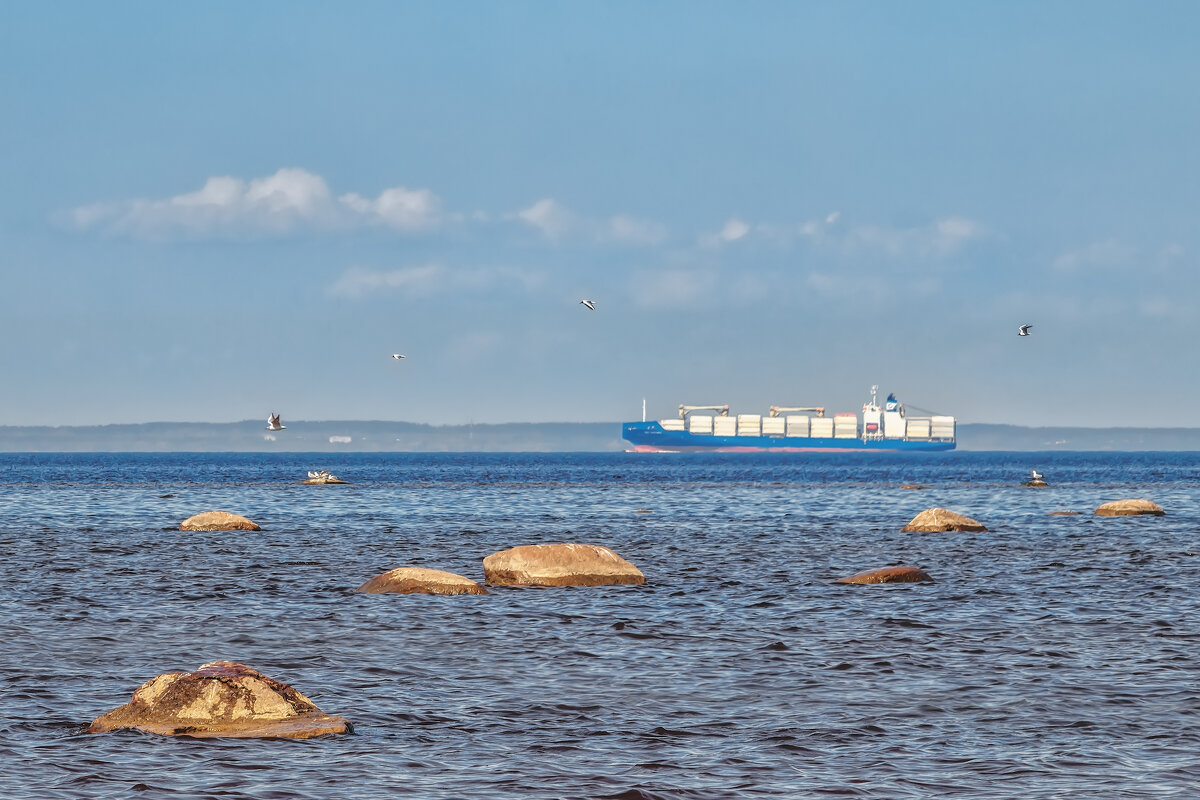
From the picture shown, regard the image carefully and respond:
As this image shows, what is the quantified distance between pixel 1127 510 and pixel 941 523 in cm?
1301

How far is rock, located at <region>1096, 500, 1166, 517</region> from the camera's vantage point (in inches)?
2186

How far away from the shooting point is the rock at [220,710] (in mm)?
13555

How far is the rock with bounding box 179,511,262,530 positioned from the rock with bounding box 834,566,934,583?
1036 inches

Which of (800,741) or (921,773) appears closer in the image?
(921,773)

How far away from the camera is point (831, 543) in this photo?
41.8m

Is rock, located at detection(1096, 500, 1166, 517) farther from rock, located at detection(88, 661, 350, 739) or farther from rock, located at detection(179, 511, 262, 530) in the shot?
rock, located at detection(88, 661, 350, 739)

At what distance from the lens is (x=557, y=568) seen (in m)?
27.8

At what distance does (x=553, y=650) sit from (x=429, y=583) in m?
7.30

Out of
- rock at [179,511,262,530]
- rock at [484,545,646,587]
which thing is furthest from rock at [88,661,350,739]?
rock at [179,511,262,530]

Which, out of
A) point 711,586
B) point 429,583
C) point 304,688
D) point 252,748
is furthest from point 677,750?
point 711,586

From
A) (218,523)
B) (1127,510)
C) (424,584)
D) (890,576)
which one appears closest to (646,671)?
(424,584)

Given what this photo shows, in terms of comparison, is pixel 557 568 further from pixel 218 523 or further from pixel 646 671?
pixel 218 523

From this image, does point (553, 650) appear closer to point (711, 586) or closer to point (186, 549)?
point (711, 586)

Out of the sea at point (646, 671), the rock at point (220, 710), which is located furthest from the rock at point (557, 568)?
the rock at point (220, 710)
